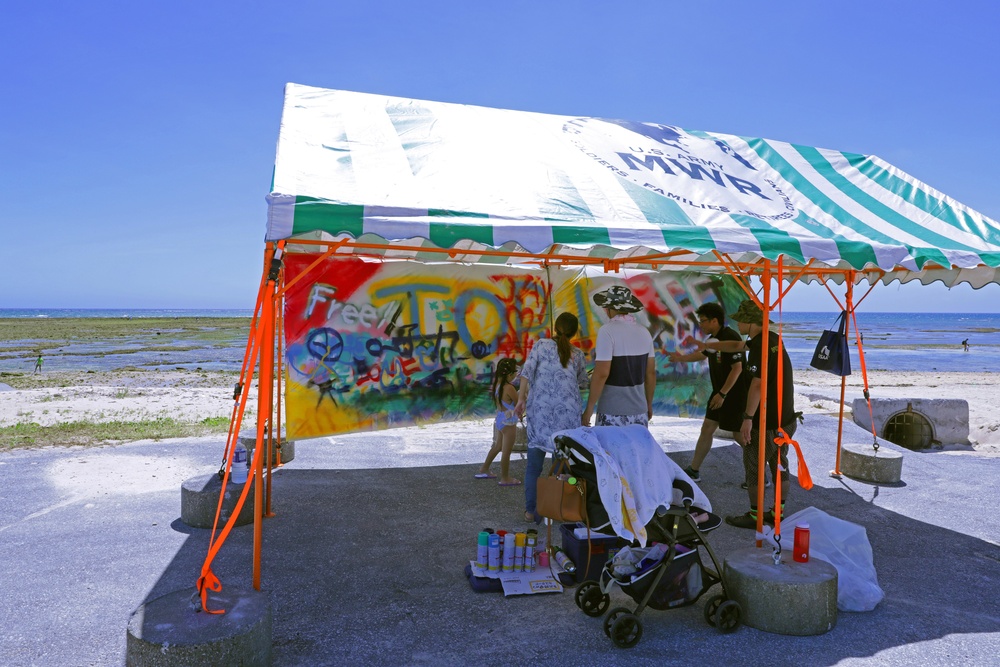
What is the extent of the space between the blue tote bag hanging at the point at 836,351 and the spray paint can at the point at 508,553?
448cm

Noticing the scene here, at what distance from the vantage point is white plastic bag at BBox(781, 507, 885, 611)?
3984 millimetres

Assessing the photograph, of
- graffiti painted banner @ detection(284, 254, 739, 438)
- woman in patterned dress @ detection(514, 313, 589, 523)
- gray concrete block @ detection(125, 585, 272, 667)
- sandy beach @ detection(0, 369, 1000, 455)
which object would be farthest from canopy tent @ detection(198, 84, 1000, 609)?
sandy beach @ detection(0, 369, 1000, 455)

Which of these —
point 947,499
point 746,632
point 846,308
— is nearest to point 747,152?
point 846,308

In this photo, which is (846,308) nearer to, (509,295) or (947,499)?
(947,499)

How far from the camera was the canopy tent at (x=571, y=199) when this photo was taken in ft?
12.7

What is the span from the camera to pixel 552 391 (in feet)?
17.2

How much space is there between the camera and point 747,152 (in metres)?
6.92

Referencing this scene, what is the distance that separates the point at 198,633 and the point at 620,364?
337 cm

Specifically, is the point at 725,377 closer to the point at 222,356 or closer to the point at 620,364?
the point at 620,364

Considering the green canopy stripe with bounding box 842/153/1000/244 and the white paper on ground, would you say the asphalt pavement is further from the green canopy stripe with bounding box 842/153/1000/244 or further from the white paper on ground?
the green canopy stripe with bounding box 842/153/1000/244

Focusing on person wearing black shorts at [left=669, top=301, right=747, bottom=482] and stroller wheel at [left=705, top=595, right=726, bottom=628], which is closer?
stroller wheel at [left=705, top=595, right=726, bottom=628]

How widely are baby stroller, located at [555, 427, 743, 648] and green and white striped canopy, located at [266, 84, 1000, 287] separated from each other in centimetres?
126

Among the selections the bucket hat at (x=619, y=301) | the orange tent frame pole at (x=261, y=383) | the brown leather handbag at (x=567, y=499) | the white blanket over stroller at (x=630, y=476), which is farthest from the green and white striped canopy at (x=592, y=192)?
the brown leather handbag at (x=567, y=499)

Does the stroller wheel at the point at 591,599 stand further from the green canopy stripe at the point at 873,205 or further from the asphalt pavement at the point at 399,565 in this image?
the green canopy stripe at the point at 873,205
